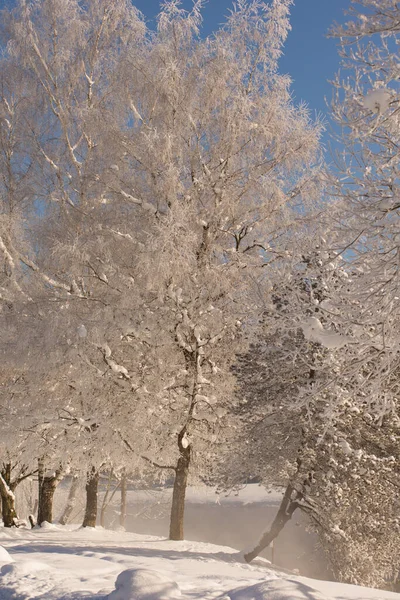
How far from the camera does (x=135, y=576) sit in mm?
5473

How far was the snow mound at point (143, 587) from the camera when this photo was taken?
5.20 metres

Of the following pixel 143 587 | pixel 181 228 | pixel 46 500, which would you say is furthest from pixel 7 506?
pixel 143 587

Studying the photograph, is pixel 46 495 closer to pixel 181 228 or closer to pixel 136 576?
pixel 181 228

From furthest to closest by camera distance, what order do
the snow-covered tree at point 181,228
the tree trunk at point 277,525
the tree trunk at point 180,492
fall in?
the tree trunk at point 180,492 → the tree trunk at point 277,525 → the snow-covered tree at point 181,228

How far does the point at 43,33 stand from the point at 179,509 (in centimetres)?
1213

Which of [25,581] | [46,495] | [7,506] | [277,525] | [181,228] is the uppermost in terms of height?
[181,228]

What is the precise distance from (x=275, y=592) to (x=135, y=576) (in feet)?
4.00

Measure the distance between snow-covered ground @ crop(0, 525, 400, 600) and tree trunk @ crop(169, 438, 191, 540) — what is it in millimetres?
443

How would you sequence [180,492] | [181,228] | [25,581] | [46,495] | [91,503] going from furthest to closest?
[46,495], [91,503], [180,492], [181,228], [25,581]

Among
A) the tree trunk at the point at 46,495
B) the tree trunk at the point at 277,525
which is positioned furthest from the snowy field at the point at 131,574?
the tree trunk at the point at 46,495

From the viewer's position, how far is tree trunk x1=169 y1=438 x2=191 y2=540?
1415 cm

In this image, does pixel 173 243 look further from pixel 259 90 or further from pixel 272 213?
pixel 259 90

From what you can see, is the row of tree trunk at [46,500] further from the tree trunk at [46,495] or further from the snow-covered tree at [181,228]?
the snow-covered tree at [181,228]

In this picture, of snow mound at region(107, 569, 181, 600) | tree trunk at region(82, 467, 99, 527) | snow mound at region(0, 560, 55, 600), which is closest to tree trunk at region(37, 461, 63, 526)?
tree trunk at region(82, 467, 99, 527)
